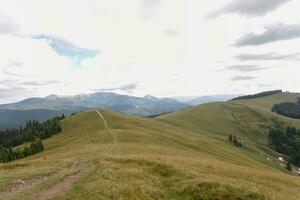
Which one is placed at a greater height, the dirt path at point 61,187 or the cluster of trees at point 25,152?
the dirt path at point 61,187

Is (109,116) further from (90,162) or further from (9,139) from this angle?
(90,162)

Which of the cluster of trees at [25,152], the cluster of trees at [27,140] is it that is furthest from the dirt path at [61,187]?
the cluster of trees at [27,140]

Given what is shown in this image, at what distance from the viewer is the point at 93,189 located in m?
23.9

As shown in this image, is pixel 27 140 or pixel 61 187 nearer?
pixel 61 187

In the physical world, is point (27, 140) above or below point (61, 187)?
below

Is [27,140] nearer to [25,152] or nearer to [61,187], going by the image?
[25,152]

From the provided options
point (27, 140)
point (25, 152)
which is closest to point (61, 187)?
point (25, 152)

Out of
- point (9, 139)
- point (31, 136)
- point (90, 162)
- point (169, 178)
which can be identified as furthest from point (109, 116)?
point (169, 178)

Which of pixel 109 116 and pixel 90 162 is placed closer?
pixel 90 162

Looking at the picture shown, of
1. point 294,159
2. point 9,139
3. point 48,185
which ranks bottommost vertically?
point 294,159

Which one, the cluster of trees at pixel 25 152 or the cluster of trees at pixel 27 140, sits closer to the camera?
the cluster of trees at pixel 25 152

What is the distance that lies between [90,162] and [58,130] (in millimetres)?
86672

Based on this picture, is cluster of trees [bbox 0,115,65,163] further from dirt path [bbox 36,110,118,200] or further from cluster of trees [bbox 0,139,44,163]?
dirt path [bbox 36,110,118,200]

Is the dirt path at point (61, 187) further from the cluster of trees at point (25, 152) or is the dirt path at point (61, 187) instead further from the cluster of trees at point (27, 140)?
the cluster of trees at point (27, 140)
